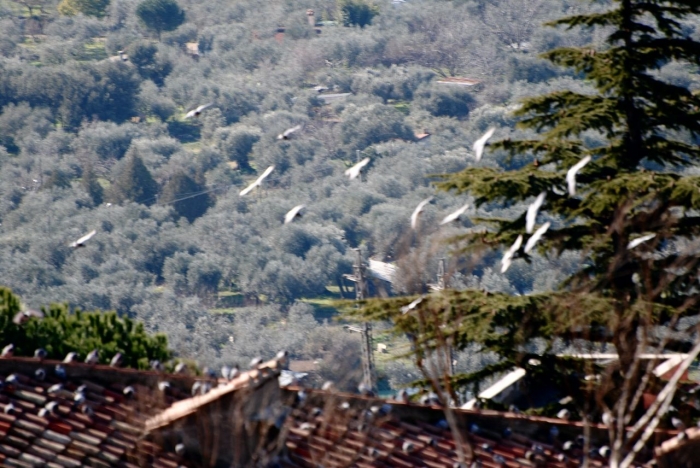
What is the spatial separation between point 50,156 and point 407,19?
49.0m

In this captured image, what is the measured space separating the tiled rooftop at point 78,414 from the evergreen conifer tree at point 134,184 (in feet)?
255

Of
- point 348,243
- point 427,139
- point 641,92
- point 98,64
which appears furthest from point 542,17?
point 641,92

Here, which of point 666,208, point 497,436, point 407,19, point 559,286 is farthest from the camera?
point 407,19

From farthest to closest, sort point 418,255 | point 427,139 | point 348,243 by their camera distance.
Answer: point 427,139, point 348,243, point 418,255

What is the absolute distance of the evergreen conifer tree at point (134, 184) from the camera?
87.4 metres

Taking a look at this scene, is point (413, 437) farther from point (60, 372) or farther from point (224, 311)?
point (224, 311)

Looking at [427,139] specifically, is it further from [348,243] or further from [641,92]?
[641,92]

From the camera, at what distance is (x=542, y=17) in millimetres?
130500

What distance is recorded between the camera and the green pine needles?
37.5ft

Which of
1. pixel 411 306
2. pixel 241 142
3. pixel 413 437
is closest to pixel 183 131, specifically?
pixel 241 142

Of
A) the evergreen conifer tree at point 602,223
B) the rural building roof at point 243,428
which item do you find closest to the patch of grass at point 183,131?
the evergreen conifer tree at point 602,223

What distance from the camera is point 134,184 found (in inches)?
3479

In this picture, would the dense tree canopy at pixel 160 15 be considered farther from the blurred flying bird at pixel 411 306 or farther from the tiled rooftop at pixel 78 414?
the tiled rooftop at pixel 78 414

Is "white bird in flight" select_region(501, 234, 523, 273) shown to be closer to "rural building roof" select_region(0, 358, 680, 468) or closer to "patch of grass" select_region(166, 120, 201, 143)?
"rural building roof" select_region(0, 358, 680, 468)
